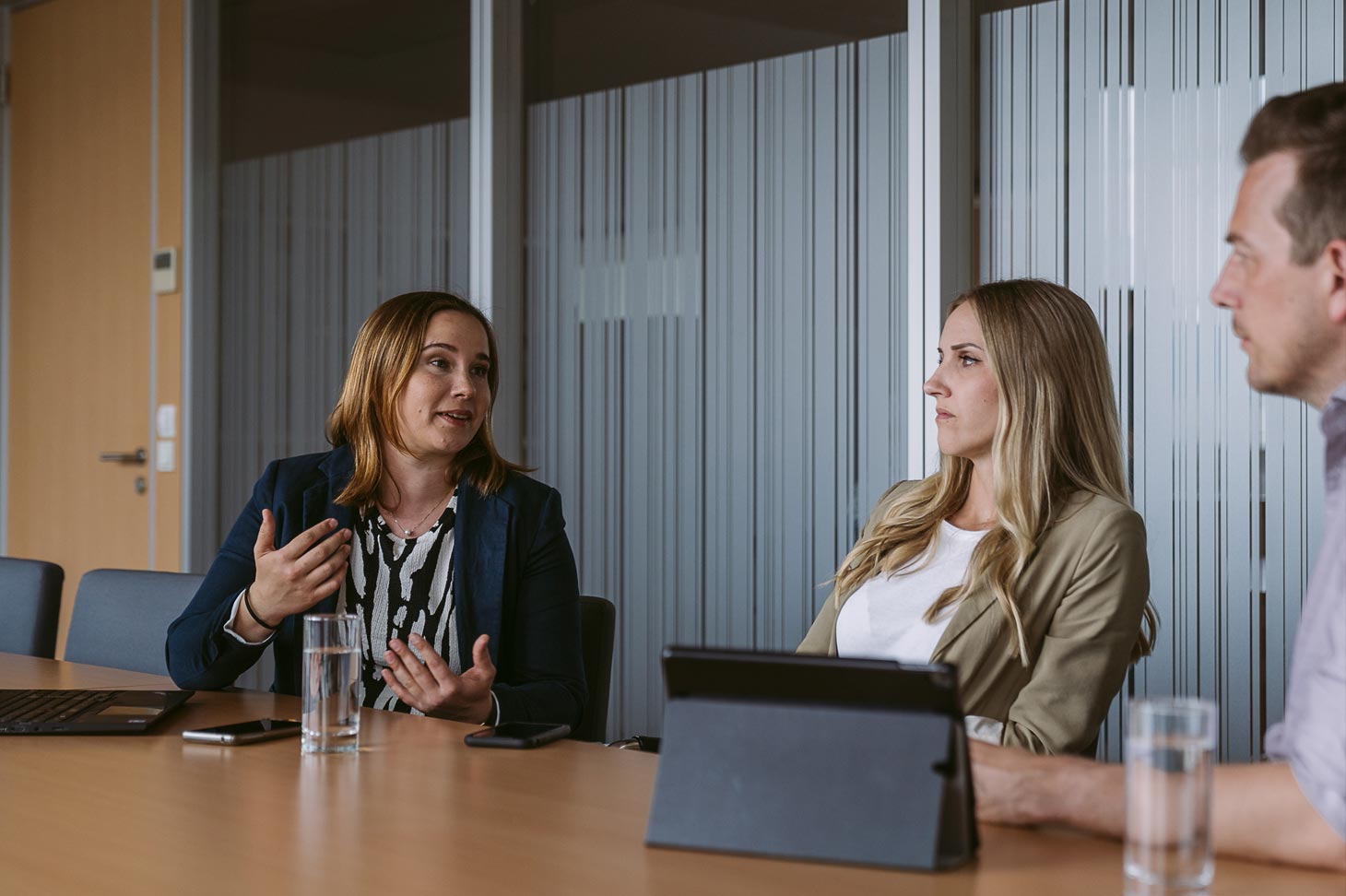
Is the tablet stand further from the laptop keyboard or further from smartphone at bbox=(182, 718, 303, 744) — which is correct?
the laptop keyboard

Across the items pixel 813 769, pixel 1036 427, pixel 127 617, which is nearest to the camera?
pixel 813 769

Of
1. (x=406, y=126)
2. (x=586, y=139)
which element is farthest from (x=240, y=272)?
(x=586, y=139)

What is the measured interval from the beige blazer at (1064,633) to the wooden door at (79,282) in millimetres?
3897

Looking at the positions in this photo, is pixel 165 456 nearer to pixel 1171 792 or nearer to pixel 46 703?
pixel 46 703

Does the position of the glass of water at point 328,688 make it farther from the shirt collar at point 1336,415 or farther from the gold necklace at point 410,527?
the shirt collar at point 1336,415

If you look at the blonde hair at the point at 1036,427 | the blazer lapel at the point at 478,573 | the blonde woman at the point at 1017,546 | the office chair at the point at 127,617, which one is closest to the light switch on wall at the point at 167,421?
the office chair at the point at 127,617

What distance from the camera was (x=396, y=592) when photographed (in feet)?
7.73

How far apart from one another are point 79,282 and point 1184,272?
4235 millimetres

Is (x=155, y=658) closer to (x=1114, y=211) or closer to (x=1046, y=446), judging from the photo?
(x=1046, y=446)

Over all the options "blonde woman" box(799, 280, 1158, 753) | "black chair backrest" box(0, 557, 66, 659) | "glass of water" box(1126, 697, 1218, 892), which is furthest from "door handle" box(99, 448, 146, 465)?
"glass of water" box(1126, 697, 1218, 892)

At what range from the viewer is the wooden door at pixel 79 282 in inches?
207

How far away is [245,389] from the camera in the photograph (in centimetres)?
498

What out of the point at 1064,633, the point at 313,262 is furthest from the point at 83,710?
the point at 313,262

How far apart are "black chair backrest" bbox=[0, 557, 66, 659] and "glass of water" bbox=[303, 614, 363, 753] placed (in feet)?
4.81
